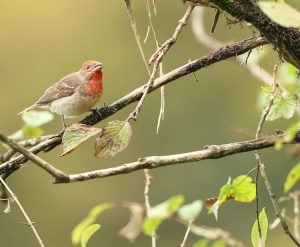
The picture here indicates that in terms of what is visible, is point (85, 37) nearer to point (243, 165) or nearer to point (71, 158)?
point (71, 158)

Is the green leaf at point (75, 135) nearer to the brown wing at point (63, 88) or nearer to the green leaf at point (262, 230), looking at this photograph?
the green leaf at point (262, 230)

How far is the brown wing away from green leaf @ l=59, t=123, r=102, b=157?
2.72 metres

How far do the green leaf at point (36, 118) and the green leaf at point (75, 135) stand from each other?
66 centimetres

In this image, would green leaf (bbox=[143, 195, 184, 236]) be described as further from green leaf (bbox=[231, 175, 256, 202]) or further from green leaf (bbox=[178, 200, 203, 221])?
green leaf (bbox=[231, 175, 256, 202])

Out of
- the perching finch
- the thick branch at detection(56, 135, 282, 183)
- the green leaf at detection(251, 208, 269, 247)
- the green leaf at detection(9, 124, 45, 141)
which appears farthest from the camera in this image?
the perching finch

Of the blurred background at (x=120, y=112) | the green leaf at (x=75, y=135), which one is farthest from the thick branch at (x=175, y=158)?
the blurred background at (x=120, y=112)

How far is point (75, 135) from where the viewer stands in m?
2.33

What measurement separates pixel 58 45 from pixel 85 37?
0.71m

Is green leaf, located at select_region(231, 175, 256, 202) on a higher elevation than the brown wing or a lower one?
higher

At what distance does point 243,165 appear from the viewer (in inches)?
610

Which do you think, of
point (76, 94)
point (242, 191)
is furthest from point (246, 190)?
point (76, 94)

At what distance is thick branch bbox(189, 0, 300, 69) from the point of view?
2283 millimetres

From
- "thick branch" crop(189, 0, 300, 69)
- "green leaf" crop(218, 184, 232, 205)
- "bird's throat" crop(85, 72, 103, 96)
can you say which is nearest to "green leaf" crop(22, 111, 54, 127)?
"green leaf" crop(218, 184, 232, 205)

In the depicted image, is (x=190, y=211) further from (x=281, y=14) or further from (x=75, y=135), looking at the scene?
(x=75, y=135)
